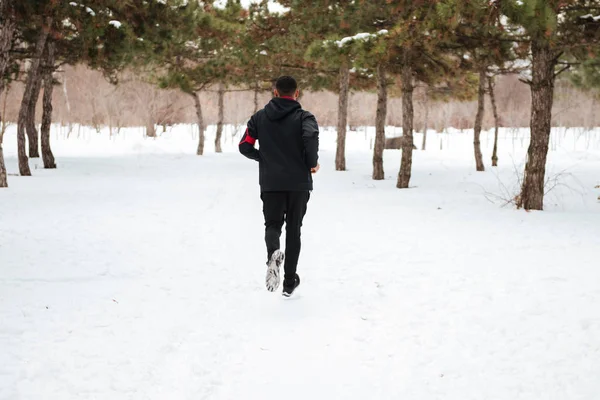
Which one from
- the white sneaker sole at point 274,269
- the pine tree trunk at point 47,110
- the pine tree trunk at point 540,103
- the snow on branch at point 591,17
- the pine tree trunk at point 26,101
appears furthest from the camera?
the pine tree trunk at point 47,110

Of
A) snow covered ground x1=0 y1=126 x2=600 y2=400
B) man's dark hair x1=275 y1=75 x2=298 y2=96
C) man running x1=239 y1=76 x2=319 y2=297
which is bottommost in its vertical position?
snow covered ground x1=0 y1=126 x2=600 y2=400

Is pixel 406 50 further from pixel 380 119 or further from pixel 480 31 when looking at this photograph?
pixel 380 119

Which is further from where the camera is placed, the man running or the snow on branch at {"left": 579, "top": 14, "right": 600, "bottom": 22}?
the snow on branch at {"left": 579, "top": 14, "right": 600, "bottom": 22}

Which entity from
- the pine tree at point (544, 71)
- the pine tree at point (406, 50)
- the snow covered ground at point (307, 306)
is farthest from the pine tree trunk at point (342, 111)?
the snow covered ground at point (307, 306)

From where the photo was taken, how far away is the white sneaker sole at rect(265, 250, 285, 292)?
480cm

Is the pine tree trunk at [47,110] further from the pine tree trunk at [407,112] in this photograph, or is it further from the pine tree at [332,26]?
the pine tree trunk at [407,112]

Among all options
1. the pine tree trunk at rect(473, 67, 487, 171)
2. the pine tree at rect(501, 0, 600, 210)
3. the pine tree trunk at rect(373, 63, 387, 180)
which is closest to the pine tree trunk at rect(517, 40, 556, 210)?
the pine tree at rect(501, 0, 600, 210)

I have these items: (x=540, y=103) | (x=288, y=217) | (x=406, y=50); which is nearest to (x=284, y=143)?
(x=288, y=217)

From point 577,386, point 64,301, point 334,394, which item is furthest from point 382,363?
point 64,301

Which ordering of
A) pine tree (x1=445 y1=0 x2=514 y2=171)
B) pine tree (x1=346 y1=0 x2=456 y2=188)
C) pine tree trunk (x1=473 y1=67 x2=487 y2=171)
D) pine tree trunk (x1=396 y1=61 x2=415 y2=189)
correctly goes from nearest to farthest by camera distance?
pine tree (x1=445 y1=0 x2=514 y2=171)
pine tree (x1=346 y1=0 x2=456 y2=188)
pine tree trunk (x1=396 y1=61 x2=415 y2=189)
pine tree trunk (x1=473 y1=67 x2=487 y2=171)

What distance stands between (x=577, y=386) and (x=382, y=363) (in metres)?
1.16

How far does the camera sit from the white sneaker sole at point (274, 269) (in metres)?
4.80

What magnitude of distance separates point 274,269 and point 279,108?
1405 mm

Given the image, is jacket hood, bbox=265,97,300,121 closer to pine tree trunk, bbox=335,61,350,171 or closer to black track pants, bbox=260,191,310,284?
black track pants, bbox=260,191,310,284
